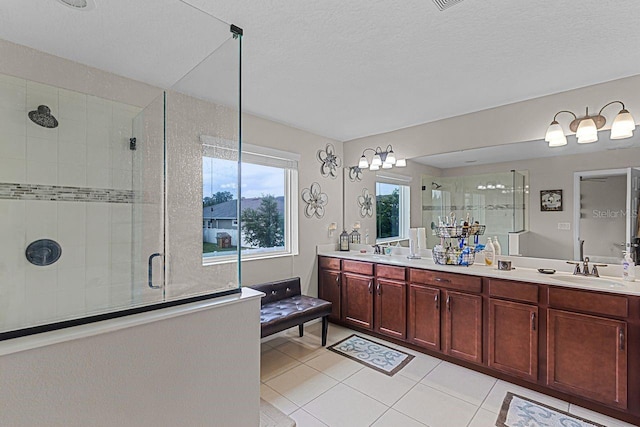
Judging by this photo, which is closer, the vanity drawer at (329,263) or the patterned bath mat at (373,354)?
the patterned bath mat at (373,354)

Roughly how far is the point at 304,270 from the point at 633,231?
10.2ft

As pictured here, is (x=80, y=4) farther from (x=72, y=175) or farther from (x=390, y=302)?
(x=390, y=302)

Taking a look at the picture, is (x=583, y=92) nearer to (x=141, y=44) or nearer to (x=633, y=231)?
(x=633, y=231)

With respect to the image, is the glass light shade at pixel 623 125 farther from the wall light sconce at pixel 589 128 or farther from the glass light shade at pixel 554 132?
the glass light shade at pixel 554 132

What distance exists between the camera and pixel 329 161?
13.4 feet

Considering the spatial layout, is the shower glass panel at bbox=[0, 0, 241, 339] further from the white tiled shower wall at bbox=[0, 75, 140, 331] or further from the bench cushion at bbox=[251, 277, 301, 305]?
the bench cushion at bbox=[251, 277, 301, 305]

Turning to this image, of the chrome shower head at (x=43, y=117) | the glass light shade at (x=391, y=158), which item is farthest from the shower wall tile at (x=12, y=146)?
the glass light shade at (x=391, y=158)

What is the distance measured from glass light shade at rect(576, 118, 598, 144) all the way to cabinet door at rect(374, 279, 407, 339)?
6.51 ft

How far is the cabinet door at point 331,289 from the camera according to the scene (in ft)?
12.3

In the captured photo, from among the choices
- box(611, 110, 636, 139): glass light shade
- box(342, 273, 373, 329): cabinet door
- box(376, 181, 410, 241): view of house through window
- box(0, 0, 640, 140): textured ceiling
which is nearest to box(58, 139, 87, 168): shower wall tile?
box(0, 0, 640, 140): textured ceiling

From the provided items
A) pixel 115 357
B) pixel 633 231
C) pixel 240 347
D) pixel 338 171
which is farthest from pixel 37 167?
pixel 633 231

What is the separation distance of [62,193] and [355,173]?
3.17m

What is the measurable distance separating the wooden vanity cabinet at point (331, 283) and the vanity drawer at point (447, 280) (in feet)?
3.26

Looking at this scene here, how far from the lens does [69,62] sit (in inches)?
77.0
